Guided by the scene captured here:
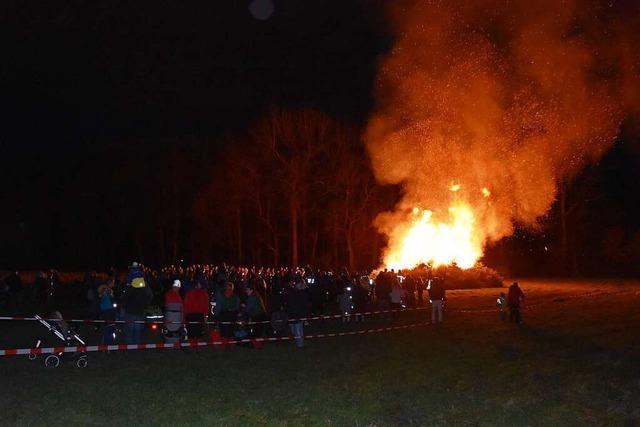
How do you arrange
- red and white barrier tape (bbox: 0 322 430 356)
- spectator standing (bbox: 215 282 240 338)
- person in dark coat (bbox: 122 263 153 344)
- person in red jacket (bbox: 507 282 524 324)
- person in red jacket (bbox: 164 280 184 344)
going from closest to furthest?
1. red and white barrier tape (bbox: 0 322 430 356)
2. person in dark coat (bbox: 122 263 153 344)
3. person in red jacket (bbox: 164 280 184 344)
4. spectator standing (bbox: 215 282 240 338)
5. person in red jacket (bbox: 507 282 524 324)

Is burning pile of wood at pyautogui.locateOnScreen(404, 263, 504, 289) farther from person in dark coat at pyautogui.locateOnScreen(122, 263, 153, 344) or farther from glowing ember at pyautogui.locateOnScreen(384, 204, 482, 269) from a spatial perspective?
person in dark coat at pyautogui.locateOnScreen(122, 263, 153, 344)

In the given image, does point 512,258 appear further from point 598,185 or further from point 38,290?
point 38,290

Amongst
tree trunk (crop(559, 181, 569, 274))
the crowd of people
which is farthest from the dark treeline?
the crowd of people

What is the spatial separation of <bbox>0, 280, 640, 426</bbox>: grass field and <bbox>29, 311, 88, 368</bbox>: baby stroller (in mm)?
241

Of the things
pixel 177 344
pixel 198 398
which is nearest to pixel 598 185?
pixel 177 344

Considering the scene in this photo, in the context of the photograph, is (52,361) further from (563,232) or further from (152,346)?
(563,232)

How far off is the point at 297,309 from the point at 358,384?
6.04 meters

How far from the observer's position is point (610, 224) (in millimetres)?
61156

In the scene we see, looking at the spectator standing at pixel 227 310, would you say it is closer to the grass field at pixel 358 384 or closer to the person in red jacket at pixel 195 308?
the person in red jacket at pixel 195 308

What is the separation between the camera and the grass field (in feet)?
31.2

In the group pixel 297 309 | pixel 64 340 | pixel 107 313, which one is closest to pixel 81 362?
pixel 64 340

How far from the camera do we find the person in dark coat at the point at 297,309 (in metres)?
17.4

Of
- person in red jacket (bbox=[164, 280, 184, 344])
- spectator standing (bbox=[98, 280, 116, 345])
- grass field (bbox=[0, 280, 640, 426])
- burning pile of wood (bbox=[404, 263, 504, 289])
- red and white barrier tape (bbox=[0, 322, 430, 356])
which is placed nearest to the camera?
grass field (bbox=[0, 280, 640, 426])

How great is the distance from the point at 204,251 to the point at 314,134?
67.6 ft
